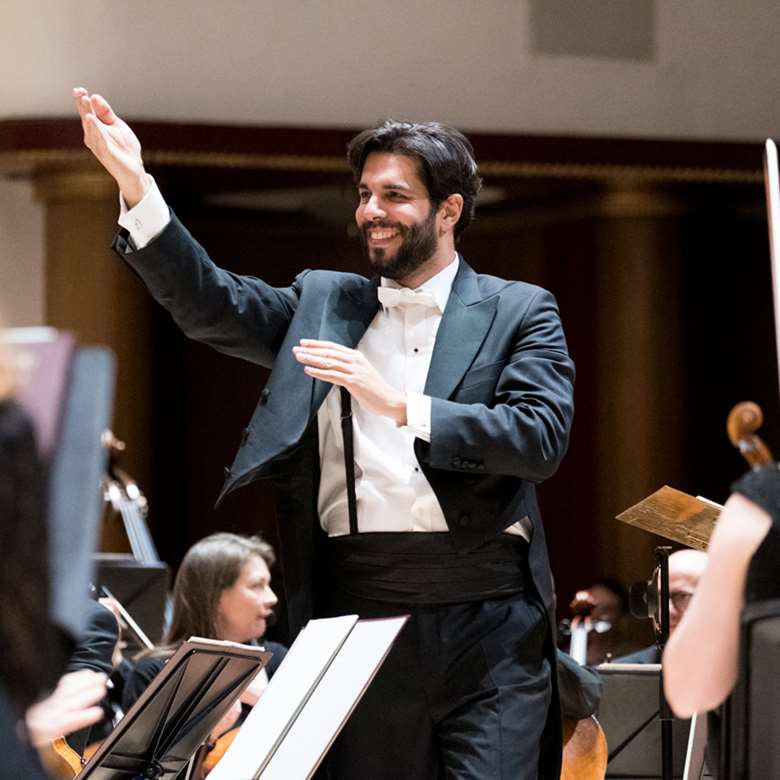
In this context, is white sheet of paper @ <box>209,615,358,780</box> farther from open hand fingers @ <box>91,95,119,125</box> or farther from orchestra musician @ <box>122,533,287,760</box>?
orchestra musician @ <box>122,533,287,760</box>

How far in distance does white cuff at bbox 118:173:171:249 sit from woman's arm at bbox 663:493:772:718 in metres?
1.47

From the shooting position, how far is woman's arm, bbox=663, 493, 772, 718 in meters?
2.22

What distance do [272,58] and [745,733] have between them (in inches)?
249


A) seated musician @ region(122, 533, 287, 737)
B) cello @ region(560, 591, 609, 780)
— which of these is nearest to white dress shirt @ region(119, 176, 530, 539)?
cello @ region(560, 591, 609, 780)

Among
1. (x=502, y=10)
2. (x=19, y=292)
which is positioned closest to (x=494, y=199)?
(x=502, y=10)

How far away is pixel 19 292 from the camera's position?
809 cm

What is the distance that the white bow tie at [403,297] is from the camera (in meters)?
3.55

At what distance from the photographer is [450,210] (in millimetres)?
3650

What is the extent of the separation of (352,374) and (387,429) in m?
0.35

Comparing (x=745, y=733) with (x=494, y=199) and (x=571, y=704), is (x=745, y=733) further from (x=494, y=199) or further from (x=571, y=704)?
(x=494, y=199)

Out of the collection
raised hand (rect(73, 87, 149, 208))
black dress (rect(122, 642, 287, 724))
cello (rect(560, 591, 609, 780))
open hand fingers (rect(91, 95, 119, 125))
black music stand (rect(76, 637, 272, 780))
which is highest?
open hand fingers (rect(91, 95, 119, 125))

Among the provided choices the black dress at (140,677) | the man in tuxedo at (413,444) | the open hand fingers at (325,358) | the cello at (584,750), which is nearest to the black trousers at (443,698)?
the man in tuxedo at (413,444)

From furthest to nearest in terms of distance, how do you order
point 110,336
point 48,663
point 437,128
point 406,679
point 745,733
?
point 110,336, point 437,128, point 406,679, point 745,733, point 48,663

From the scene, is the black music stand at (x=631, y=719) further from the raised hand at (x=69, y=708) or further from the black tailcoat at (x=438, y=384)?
the raised hand at (x=69, y=708)
